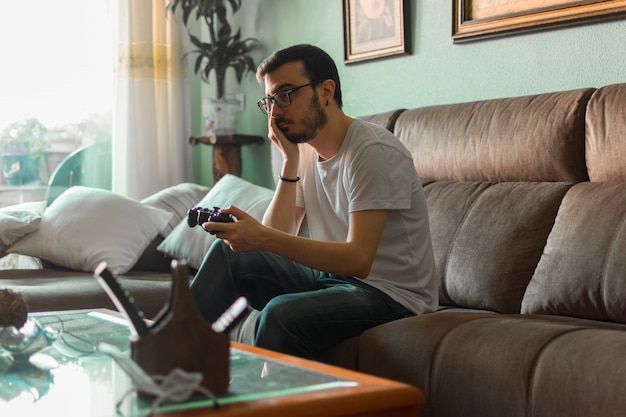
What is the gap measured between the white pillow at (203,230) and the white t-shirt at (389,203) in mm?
853

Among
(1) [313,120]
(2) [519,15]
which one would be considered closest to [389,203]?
(1) [313,120]

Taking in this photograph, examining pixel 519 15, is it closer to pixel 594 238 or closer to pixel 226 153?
pixel 594 238

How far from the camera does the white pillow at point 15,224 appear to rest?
3002 millimetres

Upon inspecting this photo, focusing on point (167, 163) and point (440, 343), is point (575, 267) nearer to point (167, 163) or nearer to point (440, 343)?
point (440, 343)

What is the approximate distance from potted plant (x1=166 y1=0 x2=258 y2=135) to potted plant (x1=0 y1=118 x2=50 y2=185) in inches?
28.3

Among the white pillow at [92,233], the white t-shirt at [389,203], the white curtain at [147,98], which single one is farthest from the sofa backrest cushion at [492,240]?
the white curtain at [147,98]

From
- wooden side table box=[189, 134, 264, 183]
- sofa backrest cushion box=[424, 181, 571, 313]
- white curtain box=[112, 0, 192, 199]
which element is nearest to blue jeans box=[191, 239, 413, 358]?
sofa backrest cushion box=[424, 181, 571, 313]

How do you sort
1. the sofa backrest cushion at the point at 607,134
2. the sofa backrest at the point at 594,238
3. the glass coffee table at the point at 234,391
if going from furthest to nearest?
the sofa backrest cushion at the point at 607,134, the sofa backrest at the point at 594,238, the glass coffee table at the point at 234,391

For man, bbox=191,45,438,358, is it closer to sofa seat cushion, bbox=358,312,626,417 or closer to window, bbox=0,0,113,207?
sofa seat cushion, bbox=358,312,626,417

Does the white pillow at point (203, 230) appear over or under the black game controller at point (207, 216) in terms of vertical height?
under

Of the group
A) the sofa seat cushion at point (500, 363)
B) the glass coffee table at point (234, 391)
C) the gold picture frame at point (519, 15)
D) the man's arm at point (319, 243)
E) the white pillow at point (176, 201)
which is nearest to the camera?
the glass coffee table at point (234, 391)

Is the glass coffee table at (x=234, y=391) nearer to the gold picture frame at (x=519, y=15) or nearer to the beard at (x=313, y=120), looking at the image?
the beard at (x=313, y=120)

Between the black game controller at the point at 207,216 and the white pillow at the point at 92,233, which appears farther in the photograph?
the white pillow at the point at 92,233

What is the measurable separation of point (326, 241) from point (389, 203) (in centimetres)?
16
